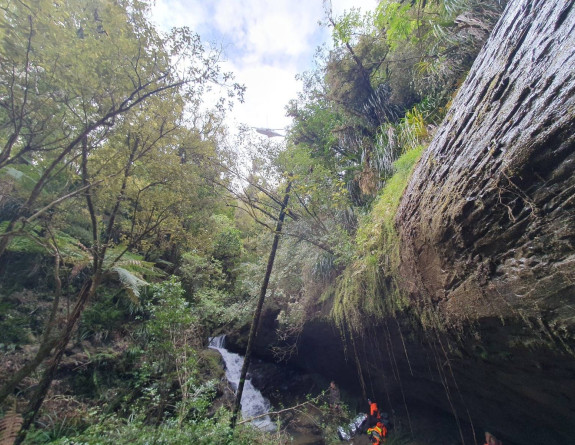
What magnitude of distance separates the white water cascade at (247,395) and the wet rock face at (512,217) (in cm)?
646

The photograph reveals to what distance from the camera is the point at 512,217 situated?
6.37 feet

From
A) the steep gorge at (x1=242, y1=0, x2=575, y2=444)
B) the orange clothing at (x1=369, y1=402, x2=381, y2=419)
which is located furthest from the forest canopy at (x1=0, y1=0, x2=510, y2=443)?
the orange clothing at (x1=369, y1=402, x2=381, y2=419)

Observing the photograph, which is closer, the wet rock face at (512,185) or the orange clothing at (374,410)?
the wet rock face at (512,185)

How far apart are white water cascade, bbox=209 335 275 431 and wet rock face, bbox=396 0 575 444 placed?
6463 mm

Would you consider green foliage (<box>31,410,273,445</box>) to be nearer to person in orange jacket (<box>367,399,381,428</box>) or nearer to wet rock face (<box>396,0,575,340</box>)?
person in orange jacket (<box>367,399,381,428</box>)

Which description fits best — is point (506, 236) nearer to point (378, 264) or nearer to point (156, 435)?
point (378, 264)

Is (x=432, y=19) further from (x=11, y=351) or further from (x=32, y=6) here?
(x=11, y=351)

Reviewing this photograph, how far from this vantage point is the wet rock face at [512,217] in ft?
5.59

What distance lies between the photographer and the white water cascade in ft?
25.9

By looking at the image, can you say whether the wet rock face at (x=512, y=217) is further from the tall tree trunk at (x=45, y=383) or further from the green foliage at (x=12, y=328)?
the green foliage at (x=12, y=328)

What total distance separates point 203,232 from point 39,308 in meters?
5.19

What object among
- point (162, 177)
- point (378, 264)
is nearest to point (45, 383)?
point (162, 177)

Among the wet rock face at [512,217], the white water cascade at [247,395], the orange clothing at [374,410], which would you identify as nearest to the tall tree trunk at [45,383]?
the white water cascade at [247,395]

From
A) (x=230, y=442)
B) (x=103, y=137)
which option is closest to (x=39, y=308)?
(x=103, y=137)
